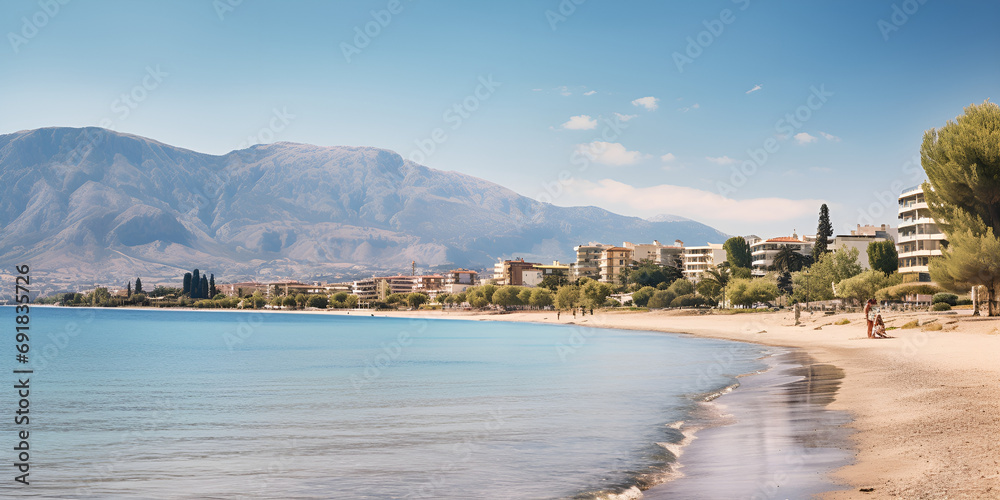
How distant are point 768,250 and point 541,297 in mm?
58549

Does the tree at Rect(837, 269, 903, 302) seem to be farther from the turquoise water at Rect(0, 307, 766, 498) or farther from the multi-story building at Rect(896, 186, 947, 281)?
the turquoise water at Rect(0, 307, 766, 498)

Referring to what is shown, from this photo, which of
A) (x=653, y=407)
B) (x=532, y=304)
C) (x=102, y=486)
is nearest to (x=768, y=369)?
(x=653, y=407)

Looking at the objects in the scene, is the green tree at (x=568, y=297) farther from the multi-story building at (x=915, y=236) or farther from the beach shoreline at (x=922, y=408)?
the beach shoreline at (x=922, y=408)

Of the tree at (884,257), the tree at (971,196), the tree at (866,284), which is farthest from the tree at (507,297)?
the tree at (971,196)

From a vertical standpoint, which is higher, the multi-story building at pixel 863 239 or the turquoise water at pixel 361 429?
the multi-story building at pixel 863 239

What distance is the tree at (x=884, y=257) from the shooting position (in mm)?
106312

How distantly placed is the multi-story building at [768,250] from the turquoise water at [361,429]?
144538 millimetres

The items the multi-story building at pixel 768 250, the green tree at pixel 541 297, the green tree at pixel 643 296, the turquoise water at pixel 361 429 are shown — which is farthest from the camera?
the green tree at pixel 541 297

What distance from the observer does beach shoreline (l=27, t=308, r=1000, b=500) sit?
33.9 ft

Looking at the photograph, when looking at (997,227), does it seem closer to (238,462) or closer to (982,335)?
(982,335)

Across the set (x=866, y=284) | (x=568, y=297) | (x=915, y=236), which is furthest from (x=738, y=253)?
(x=866, y=284)

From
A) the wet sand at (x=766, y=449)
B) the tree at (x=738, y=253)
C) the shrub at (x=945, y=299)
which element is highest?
the tree at (x=738, y=253)

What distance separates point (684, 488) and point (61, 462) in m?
14.0

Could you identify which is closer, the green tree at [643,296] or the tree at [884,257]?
the tree at [884,257]
